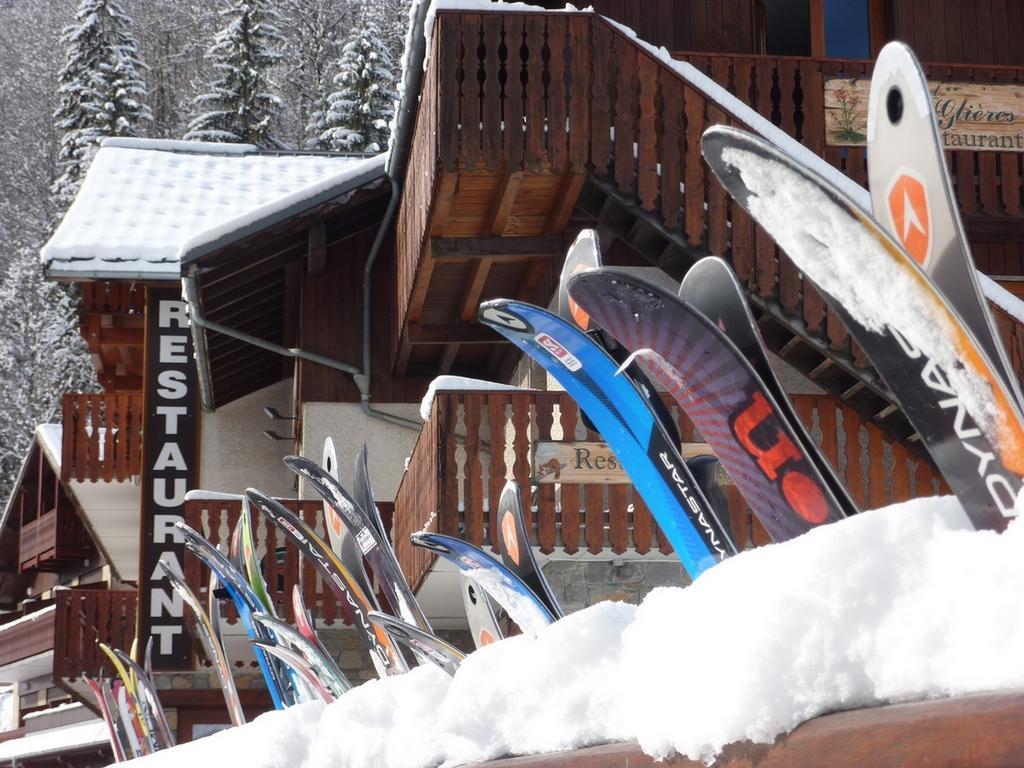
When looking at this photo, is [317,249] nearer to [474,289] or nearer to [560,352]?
[474,289]

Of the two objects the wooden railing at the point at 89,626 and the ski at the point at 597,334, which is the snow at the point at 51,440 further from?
the ski at the point at 597,334

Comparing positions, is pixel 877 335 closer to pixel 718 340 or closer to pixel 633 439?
pixel 718 340

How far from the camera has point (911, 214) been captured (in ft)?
7.75

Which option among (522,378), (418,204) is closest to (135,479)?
(522,378)

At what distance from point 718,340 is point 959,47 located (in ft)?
33.5

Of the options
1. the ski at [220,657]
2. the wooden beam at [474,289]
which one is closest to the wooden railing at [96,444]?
the wooden beam at [474,289]

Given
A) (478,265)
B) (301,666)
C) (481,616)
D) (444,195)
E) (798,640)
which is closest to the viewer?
(798,640)

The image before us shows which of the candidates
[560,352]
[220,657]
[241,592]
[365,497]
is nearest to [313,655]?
[365,497]

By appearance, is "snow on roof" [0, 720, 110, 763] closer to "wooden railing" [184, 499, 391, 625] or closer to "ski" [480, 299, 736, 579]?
"wooden railing" [184, 499, 391, 625]

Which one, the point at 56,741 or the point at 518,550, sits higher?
the point at 518,550

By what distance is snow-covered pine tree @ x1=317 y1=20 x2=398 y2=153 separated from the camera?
33938 millimetres

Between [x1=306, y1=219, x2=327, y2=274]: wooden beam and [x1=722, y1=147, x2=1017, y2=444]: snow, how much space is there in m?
11.9

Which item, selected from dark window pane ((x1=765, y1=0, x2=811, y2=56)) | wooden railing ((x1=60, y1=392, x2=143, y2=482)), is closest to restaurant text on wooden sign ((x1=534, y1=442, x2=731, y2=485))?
dark window pane ((x1=765, y1=0, x2=811, y2=56))

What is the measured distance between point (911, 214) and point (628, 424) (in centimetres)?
136
